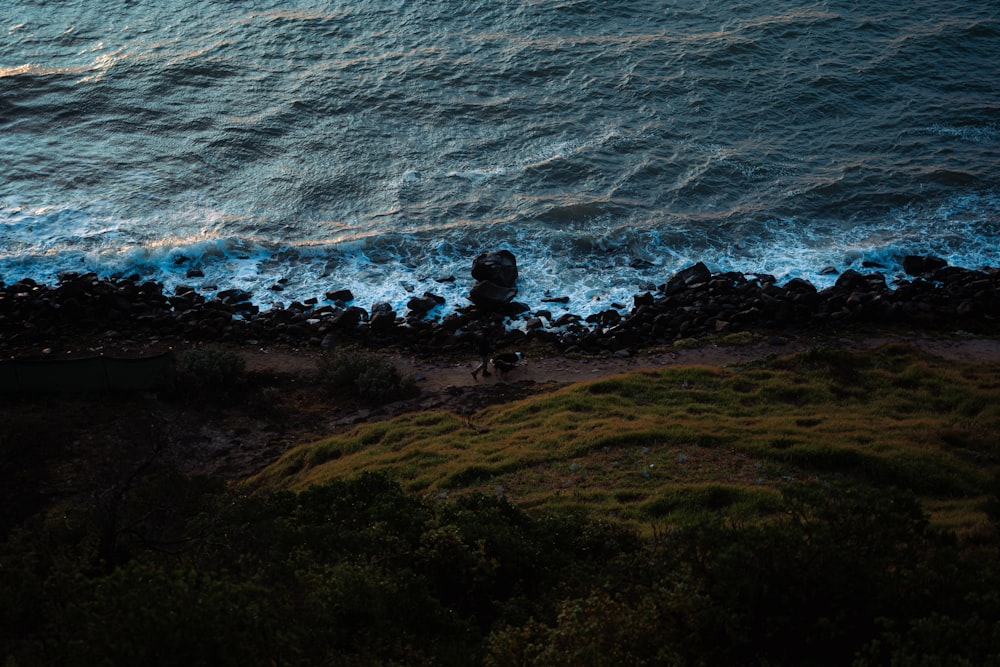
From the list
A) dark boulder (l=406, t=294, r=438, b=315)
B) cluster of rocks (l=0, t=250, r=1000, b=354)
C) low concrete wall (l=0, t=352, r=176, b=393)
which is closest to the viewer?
low concrete wall (l=0, t=352, r=176, b=393)

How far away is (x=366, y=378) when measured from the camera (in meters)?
20.8

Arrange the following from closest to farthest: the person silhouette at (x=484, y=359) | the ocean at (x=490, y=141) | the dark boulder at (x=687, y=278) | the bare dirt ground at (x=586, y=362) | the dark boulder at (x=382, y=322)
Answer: the bare dirt ground at (x=586, y=362), the person silhouette at (x=484, y=359), the dark boulder at (x=382, y=322), the dark boulder at (x=687, y=278), the ocean at (x=490, y=141)

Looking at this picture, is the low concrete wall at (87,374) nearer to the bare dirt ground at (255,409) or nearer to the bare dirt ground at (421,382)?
the bare dirt ground at (255,409)

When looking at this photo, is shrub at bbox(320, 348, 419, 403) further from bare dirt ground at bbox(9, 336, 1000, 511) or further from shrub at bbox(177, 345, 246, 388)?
shrub at bbox(177, 345, 246, 388)

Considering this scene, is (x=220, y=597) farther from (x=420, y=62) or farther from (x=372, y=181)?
(x=420, y=62)

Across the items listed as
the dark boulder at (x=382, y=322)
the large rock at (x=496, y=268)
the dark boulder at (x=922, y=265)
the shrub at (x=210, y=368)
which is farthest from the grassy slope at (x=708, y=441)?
the large rock at (x=496, y=268)

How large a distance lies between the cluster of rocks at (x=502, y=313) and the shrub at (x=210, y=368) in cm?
249

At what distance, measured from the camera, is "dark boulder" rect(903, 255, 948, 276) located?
2619 centimetres

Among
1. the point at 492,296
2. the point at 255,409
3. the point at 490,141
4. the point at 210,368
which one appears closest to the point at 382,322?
the point at 492,296

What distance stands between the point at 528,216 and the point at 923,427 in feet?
54.0

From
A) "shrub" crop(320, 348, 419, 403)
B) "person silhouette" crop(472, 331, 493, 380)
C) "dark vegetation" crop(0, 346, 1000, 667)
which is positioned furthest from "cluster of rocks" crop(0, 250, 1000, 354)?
"dark vegetation" crop(0, 346, 1000, 667)

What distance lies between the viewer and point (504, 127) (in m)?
35.0

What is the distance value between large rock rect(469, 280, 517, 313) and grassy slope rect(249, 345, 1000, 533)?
6175mm

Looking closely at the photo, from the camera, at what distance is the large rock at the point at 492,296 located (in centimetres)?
2511
